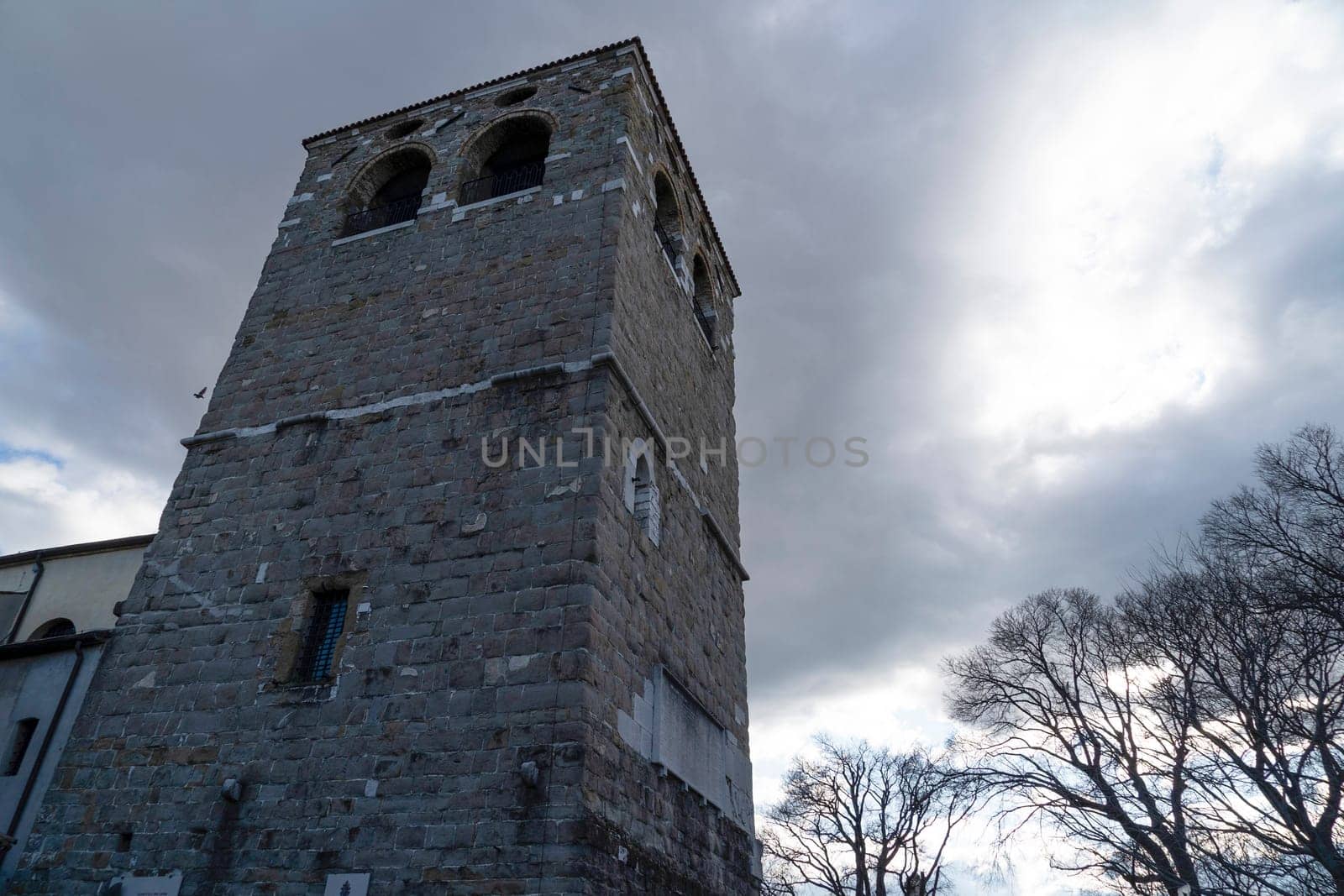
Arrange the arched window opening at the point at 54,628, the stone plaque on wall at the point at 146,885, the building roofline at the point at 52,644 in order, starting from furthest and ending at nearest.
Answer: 1. the arched window opening at the point at 54,628
2. the building roofline at the point at 52,644
3. the stone plaque on wall at the point at 146,885

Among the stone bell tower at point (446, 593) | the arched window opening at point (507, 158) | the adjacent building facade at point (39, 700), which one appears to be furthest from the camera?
the arched window opening at point (507, 158)

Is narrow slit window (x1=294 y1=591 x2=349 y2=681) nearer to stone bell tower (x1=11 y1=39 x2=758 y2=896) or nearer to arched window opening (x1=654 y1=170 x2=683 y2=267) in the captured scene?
stone bell tower (x1=11 y1=39 x2=758 y2=896)

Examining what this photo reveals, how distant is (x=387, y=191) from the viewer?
13.4m

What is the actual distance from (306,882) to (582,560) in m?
3.27

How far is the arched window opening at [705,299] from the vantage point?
14828 millimetres

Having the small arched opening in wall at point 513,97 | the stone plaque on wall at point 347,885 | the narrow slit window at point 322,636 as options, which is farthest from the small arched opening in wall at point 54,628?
the small arched opening in wall at point 513,97

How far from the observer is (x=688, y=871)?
8172 millimetres

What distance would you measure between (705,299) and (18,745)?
11.6 metres

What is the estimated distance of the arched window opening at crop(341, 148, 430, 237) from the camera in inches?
487

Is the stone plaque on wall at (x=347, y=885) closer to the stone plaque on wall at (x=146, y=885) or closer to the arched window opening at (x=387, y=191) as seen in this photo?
the stone plaque on wall at (x=146, y=885)

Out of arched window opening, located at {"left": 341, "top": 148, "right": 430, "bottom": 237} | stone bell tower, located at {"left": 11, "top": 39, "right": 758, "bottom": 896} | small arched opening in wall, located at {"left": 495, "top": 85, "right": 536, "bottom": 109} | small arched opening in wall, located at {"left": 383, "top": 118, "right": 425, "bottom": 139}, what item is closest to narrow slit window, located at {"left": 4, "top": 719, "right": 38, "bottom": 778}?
stone bell tower, located at {"left": 11, "top": 39, "right": 758, "bottom": 896}

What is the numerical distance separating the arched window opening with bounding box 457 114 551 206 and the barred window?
8.18 metres

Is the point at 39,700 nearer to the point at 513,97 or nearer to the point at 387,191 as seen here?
the point at 387,191

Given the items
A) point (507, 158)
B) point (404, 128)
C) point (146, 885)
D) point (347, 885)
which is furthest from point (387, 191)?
point (347, 885)
